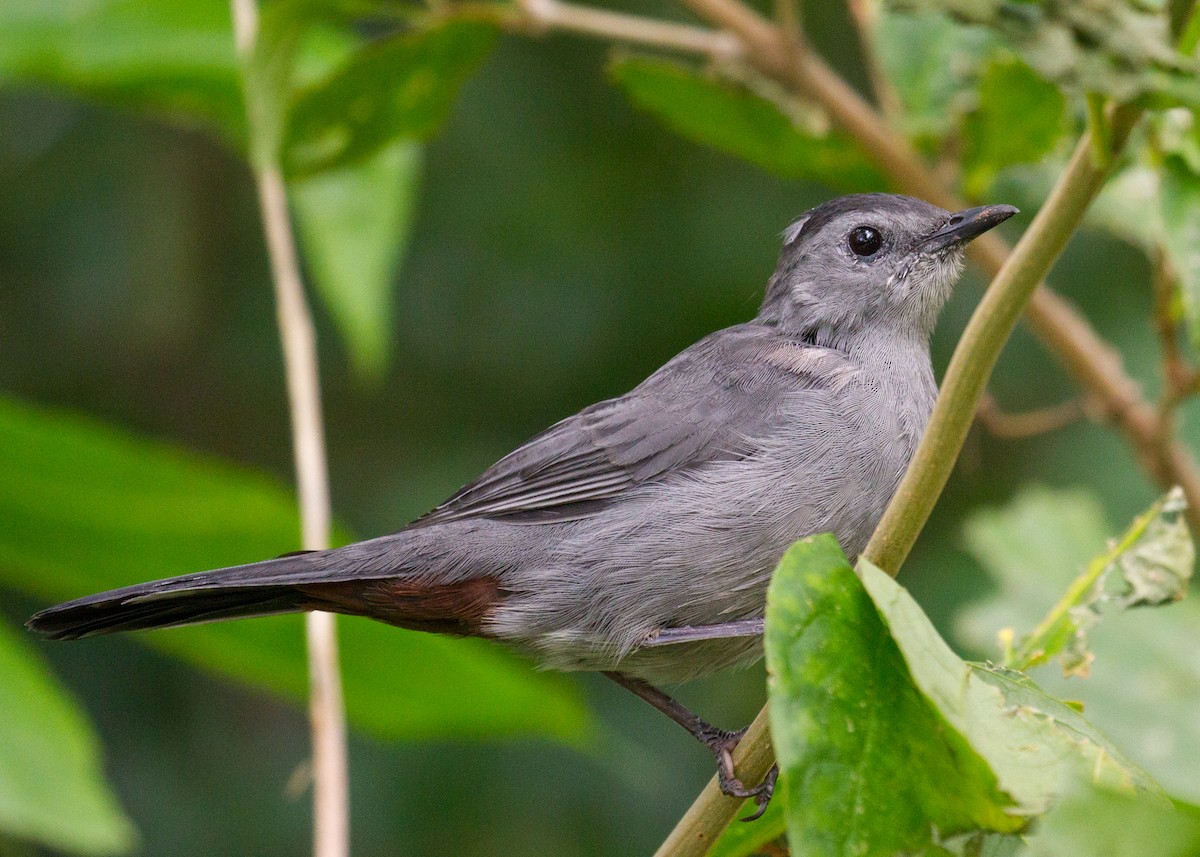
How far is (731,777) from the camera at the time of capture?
2051 millimetres

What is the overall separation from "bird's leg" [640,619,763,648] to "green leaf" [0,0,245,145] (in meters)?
2.43

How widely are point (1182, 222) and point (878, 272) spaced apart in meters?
0.96

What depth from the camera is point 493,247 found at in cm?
717

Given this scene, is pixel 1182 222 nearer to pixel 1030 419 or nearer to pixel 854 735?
pixel 1030 419

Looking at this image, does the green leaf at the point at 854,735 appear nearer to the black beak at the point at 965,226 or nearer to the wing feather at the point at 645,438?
the wing feather at the point at 645,438

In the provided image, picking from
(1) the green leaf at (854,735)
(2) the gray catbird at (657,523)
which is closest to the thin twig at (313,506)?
(2) the gray catbird at (657,523)

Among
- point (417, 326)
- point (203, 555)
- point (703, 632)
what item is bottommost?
point (703, 632)

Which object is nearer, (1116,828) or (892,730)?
(1116,828)

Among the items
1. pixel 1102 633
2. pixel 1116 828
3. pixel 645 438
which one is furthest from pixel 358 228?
pixel 1116 828

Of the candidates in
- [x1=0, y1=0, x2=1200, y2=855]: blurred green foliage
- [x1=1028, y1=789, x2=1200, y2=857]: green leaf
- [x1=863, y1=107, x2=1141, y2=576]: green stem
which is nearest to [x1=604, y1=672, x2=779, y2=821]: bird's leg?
[x1=0, y1=0, x2=1200, y2=855]: blurred green foliage

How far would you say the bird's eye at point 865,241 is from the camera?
3555mm

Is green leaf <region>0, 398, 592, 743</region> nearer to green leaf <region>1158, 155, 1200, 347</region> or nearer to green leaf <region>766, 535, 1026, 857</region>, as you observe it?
green leaf <region>1158, 155, 1200, 347</region>

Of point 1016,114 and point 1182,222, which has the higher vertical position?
point 1016,114

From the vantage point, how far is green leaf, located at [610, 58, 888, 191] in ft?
12.2
